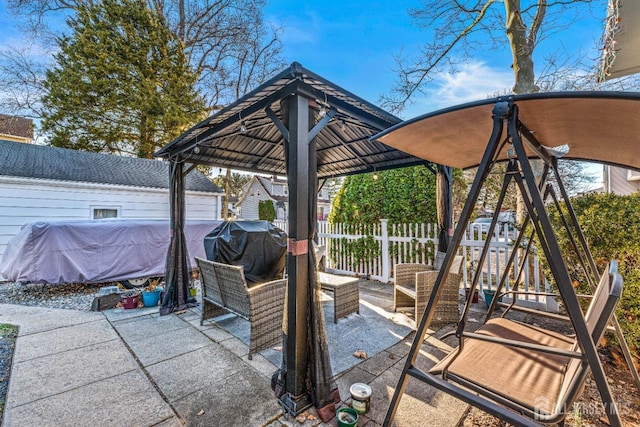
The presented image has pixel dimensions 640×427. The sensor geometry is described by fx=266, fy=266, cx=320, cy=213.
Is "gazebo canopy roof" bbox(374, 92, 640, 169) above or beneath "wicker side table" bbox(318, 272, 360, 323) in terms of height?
above

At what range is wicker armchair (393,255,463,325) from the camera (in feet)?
11.7

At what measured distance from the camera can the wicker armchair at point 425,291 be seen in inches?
141

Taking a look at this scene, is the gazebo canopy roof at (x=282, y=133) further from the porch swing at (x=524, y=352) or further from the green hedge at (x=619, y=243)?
the green hedge at (x=619, y=243)

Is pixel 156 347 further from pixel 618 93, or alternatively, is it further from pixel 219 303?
pixel 618 93

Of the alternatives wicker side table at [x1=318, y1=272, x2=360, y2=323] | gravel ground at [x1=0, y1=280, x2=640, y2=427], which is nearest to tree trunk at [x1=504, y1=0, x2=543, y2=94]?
gravel ground at [x1=0, y1=280, x2=640, y2=427]

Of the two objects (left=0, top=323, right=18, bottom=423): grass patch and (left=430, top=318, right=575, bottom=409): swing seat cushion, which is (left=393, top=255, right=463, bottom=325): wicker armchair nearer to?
(left=430, top=318, right=575, bottom=409): swing seat cushion

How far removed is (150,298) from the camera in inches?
188

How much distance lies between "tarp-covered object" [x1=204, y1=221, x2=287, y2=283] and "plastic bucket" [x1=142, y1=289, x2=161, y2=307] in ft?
4.48

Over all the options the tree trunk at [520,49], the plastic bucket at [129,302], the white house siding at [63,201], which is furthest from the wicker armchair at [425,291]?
the white house siding at [63,201]

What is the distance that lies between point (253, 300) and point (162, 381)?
3.53 ft

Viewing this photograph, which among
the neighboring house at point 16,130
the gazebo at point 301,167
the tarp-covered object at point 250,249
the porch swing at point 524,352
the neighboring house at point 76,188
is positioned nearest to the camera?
the porch swing at point 524,352

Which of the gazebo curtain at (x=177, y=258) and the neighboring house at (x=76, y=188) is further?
the neighboring house at (x=76, y=188)

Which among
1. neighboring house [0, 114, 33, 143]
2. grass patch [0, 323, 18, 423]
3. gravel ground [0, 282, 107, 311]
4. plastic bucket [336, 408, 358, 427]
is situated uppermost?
neighboring house [0, 114, 33, 143]

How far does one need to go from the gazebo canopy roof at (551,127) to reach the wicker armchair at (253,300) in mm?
2139
